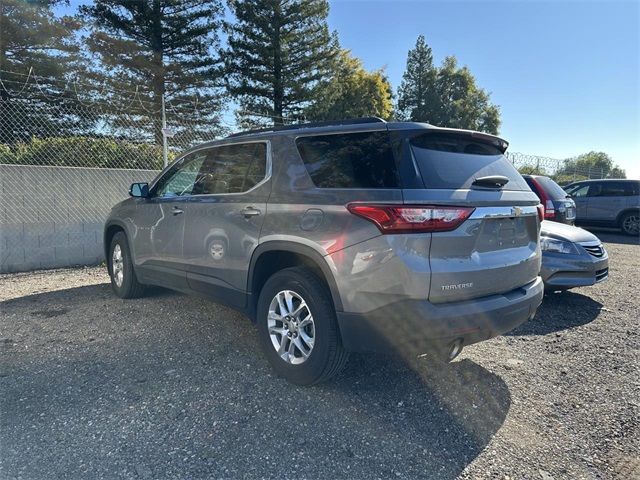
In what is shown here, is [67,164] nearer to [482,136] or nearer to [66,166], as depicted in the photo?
[66,166]

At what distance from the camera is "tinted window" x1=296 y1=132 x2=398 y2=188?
276cm

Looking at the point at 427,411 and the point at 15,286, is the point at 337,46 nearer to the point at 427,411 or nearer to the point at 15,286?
the point at 15,286

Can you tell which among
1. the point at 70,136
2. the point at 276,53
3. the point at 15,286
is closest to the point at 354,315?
the point at 15,286

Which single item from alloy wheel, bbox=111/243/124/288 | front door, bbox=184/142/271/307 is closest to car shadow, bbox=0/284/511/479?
front door, bbox=184/142/271/307

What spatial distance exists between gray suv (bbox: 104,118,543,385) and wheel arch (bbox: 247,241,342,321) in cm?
1

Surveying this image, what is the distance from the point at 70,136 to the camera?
8.11 m

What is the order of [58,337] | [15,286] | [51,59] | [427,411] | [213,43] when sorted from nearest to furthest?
[427,411]
[58,337]
[15,286]
[51,59]
[213,43]

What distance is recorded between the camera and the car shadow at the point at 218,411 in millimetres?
2357

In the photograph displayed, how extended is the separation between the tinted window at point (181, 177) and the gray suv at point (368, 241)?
1.93ft

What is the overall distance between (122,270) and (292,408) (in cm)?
333

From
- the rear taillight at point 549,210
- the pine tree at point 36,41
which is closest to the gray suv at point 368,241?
the rear taillight at point 549,210

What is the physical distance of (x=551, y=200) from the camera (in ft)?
22.2

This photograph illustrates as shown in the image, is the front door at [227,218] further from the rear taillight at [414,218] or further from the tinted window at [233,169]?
→ the rear taillight at [414,218]

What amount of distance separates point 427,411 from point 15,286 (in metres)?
5.83
